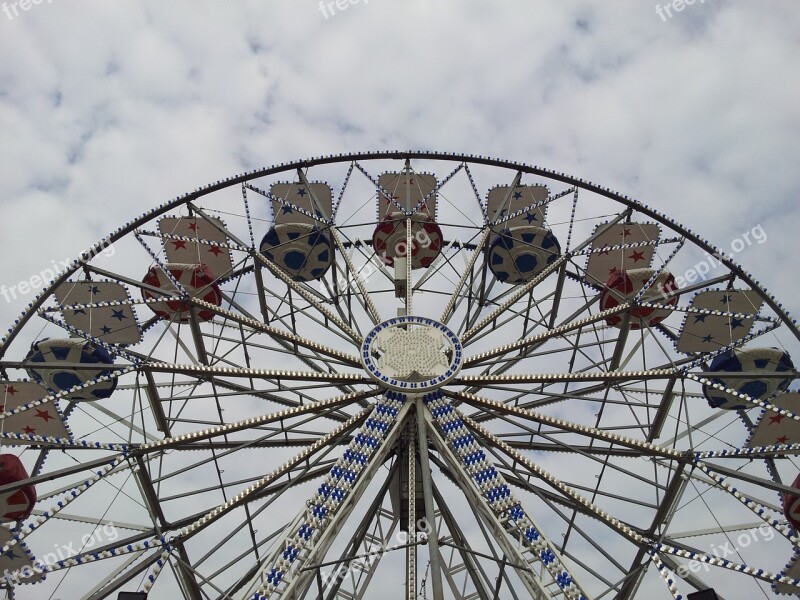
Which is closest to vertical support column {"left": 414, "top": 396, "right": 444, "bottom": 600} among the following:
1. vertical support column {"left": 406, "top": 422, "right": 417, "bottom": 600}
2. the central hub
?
vertical support column {"left": 406, "top": 422, "right": 417, "bottom": 600}

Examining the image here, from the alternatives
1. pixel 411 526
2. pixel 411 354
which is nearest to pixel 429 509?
pixel 411 526

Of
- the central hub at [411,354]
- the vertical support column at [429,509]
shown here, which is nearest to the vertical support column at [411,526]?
the vertical support column at [429,509]

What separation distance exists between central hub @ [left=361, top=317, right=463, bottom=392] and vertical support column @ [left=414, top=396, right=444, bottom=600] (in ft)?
1.51

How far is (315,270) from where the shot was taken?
66.9ft

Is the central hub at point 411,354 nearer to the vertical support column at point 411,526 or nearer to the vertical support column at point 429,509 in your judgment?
the vertical support column at point 429,509

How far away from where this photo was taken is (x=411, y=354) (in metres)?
15.5

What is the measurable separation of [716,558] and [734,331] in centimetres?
721

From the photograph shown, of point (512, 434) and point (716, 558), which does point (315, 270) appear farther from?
point (716, 558)

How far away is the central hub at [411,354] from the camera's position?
49.0 feet

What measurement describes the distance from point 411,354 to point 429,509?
12.3ft

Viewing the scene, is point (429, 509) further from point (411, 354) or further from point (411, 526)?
point (411, 354)

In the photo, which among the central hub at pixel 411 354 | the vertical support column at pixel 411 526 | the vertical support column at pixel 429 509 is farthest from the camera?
the central hub at pixel 411 354

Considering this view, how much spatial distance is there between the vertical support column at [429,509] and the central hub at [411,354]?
1.51ft

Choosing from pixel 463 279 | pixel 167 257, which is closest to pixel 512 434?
pixel 463 279
